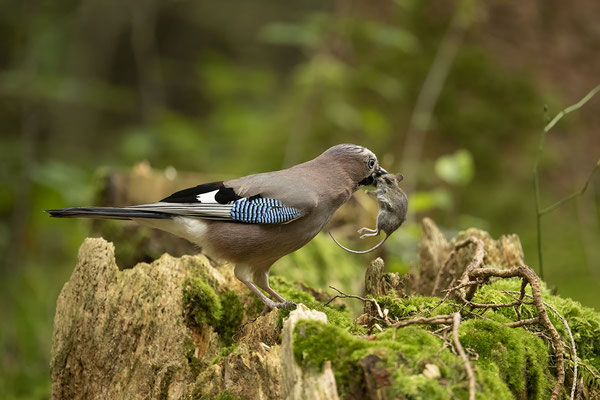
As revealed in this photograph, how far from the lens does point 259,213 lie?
4492mm

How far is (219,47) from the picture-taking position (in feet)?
65.5

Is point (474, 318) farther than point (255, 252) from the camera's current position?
No

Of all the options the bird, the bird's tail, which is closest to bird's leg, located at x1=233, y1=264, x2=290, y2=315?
the bird

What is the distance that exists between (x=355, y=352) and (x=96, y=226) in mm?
4958

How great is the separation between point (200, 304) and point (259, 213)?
0.79 metres

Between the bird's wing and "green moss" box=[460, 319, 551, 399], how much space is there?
161 cm

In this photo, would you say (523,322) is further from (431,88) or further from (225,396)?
(431,88)

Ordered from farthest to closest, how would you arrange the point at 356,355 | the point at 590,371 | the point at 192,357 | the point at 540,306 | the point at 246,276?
the point at 246,276 < the point at 192,357 < the point at 590,371 < the point at 540,306 < the point at 356,355

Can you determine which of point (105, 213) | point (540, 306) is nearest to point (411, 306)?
point (540, 306)

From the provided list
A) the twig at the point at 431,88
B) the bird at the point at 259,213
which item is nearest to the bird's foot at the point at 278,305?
Answer: the bird at the point at 259,213

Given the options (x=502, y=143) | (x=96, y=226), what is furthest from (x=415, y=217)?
(x=96, y=226)

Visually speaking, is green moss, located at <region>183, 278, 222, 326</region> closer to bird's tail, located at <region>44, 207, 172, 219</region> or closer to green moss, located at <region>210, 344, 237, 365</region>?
green moss, located at <region>210, 344, 237, 365</region>

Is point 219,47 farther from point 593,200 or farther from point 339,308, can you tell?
point 339,308

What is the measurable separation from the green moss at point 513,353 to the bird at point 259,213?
1.51 meters
